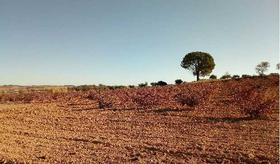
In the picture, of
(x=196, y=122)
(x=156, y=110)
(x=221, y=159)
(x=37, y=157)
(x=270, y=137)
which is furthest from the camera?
(x=156, y=110)

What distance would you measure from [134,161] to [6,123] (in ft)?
28.6

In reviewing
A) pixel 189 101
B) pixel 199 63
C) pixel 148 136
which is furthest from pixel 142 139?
pixel 199 63

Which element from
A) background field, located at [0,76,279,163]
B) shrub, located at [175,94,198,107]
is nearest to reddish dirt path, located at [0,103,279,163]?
background field, located at [0,76,279,163]

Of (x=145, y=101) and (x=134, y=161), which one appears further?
(x=145, y=101)

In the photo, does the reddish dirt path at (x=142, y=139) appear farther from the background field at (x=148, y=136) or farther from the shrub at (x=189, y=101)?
the shrub at (x=189, y=101)

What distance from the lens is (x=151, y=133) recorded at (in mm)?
11883

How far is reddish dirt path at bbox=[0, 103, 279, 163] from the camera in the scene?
8.95m

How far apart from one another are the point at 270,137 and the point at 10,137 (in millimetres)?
7783

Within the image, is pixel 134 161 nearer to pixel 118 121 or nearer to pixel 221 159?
pixel 221 159

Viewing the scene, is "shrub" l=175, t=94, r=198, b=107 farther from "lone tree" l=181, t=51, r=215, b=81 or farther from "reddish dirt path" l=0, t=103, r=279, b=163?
"lone tree" l=181, t=51, r=215, b=81

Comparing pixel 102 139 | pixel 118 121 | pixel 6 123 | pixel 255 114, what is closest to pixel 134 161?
pixel 102 139

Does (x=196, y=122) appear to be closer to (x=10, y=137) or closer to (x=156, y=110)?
(x=156, y=110)

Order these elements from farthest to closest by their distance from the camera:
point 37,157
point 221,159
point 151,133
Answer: point 151,133, point 37,157, point 221,159

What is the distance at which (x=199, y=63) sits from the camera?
62531mm
